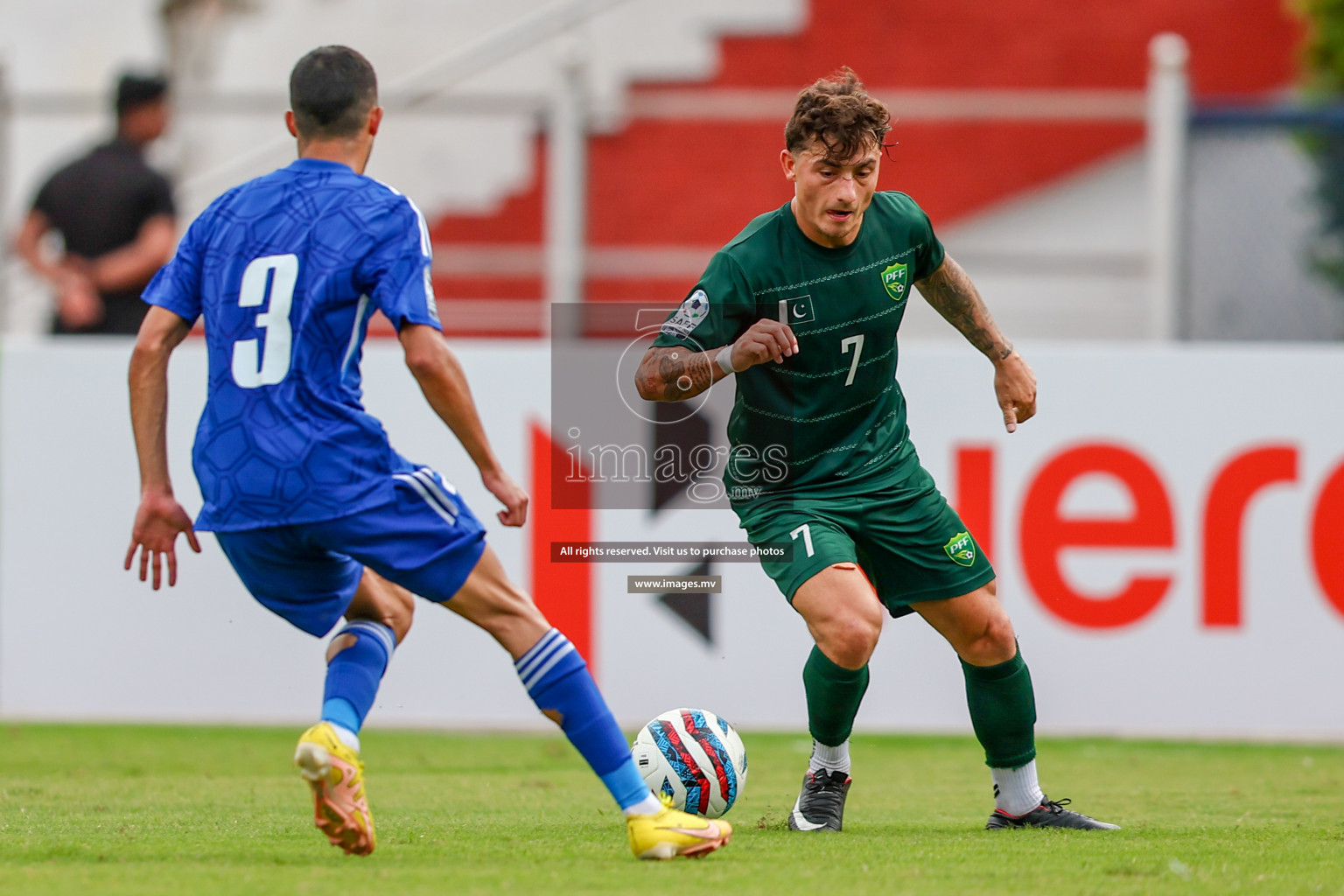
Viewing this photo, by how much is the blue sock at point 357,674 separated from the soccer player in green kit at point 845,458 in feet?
3.60

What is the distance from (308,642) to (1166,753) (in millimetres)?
3606

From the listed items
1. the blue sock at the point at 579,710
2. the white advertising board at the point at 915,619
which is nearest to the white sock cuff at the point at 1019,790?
the blue sock at the point at 579,710

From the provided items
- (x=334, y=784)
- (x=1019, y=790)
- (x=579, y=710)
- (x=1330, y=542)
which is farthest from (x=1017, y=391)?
(x=1330, y=542)

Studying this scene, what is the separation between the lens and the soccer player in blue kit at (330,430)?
381 cm

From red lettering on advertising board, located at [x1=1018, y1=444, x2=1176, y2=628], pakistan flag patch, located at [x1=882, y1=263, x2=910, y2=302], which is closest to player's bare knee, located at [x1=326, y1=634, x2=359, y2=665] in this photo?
pakistan flag patch, located at [x1=882, y1=263, x2=910, y2=302]

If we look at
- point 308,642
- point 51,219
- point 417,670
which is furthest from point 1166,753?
point 51,219

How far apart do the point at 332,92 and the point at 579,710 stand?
152cm

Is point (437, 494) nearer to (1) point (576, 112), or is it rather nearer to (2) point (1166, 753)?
(2) point (1166, 753)

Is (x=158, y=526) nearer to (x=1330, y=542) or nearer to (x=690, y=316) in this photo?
(x=690, y=316)

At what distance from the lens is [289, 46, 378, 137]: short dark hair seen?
12.8 ft

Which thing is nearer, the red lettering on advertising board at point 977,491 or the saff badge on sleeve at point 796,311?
the saff badge on sleeve at point 796,311

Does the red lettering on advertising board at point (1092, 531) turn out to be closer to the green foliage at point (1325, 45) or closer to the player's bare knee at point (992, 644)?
the player's bare knee at point (992, 644)

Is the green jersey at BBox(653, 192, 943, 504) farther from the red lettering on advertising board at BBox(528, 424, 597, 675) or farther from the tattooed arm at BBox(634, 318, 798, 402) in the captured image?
the red lettering on advertising board at BBox(528, 424, 597, 675)

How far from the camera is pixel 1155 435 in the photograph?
7.29 m
